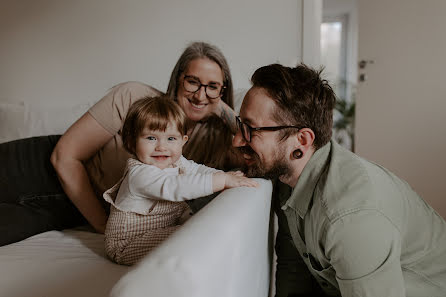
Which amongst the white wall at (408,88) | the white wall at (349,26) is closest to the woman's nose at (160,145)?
the white wall at (408,88)

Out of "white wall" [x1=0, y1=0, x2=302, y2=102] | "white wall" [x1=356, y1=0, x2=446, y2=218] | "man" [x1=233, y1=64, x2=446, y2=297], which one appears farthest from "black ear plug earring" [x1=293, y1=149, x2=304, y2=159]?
"white wall" [x1=356, y1=0, x2=446, y2=218]

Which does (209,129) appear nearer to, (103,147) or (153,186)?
(103,147)

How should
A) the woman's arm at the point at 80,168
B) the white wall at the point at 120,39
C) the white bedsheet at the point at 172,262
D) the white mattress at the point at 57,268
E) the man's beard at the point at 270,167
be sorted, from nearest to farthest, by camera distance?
1. the white bedsheet at the point at 172,262
2. the white mattress at the point at 57,268
3. the man's beard at the point at 270,167
4. the woman's arm at the point at 80,168
5. the white wall at the point at 120,39

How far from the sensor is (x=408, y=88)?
3004mm

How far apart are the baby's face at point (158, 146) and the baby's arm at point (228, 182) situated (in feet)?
0.73

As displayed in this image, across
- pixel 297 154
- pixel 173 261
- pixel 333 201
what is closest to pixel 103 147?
pixel 297 154

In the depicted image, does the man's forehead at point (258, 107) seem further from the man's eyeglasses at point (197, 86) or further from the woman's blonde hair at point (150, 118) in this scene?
the man's eyeglasses at point (197, 86)

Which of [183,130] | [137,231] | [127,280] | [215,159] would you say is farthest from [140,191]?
[127,280]

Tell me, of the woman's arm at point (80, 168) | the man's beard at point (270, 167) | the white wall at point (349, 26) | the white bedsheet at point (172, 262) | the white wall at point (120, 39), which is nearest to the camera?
the white bedsheet at point (172, 262)

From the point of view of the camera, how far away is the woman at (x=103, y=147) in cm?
144

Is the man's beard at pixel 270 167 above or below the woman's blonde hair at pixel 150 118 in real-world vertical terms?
below

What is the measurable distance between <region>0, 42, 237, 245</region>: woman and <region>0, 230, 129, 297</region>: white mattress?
4.2 inches

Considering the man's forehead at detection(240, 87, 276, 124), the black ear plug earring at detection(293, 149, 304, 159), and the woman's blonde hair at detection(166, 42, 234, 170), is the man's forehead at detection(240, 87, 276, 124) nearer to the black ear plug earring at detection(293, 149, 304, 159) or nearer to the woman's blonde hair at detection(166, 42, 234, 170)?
the black ear plug earring at detection(293, 149, 304, 159)

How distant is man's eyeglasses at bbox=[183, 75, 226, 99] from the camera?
147 centimetres
